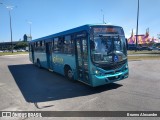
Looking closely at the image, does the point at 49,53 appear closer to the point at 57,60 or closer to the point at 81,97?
the point at 57,60

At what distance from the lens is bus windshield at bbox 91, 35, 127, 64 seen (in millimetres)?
9423

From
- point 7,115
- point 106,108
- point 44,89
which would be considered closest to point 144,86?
point 106,108

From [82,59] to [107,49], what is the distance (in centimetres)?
136

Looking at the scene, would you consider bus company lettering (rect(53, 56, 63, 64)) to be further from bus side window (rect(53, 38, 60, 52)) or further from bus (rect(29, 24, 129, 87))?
bus (rect(29, 24, 129, 87))

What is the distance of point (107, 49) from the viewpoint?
31.8ft

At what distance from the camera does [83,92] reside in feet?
31.9

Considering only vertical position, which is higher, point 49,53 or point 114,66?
point 49,53

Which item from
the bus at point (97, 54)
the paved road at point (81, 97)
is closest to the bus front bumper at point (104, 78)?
the bus at point (97, 54)

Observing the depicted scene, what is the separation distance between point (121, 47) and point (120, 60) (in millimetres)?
686

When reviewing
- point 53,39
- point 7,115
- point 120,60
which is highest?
point 53,39

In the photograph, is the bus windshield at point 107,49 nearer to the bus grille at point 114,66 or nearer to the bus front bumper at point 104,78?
the bus grille at point 114,66

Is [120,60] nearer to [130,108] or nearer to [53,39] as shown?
[130,108]

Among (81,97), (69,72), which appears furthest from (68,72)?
(81,97)

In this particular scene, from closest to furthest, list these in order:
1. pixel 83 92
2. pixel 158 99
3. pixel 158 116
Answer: pixel 158 116 → pixel 158 99 → pixel 83 92
